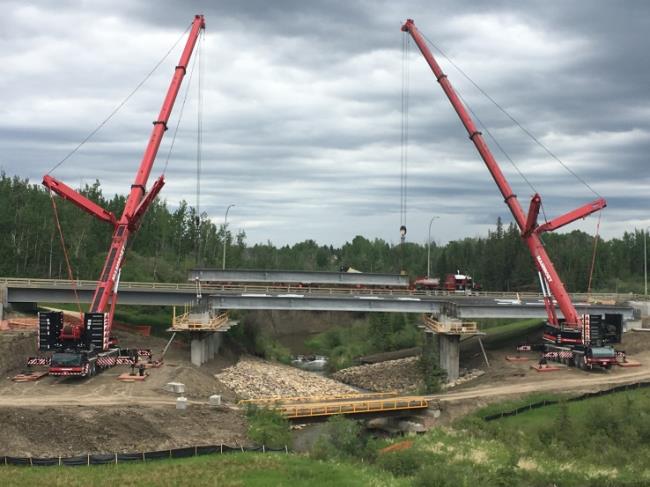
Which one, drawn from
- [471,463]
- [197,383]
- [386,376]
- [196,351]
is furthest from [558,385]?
[196,351]

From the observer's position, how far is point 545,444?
42375mm

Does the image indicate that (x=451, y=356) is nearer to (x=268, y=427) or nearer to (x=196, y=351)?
(x=196, y=351)

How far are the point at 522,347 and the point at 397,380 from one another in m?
13.8

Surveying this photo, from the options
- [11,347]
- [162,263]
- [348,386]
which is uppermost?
[162,263]

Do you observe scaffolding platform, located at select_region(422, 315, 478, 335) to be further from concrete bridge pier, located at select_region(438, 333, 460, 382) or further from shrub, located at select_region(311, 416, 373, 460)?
shrub, located at select_region(311, 416, 373, 460)

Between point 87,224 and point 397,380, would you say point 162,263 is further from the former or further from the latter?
point 397,380

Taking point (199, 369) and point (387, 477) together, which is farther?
point (199, 369)

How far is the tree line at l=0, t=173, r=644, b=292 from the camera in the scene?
359 feet

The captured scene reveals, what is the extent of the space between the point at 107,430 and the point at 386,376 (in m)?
39.0

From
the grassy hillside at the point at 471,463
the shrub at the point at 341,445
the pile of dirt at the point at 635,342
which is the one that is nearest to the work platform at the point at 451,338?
the pile of dirt at the point at 635,342

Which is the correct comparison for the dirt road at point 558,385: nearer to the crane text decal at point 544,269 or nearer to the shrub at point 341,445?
the crane text decal at point 544,269

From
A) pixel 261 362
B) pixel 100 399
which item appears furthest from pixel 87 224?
pixel 100 399

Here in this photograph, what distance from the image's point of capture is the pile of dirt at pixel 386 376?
72000 mm

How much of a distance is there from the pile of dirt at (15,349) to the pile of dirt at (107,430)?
14.6m
